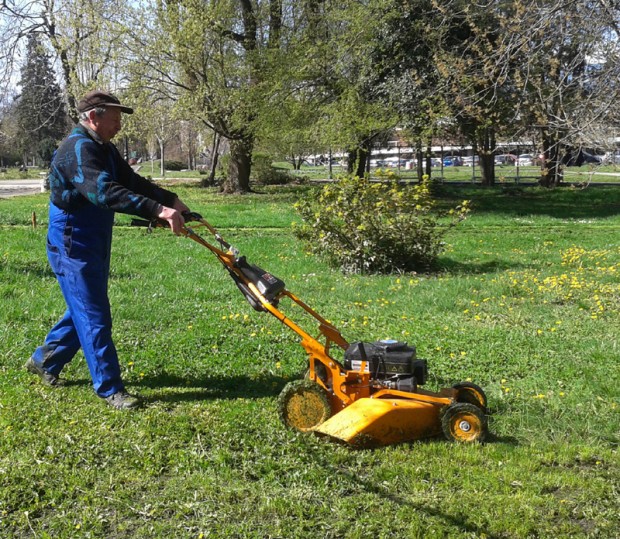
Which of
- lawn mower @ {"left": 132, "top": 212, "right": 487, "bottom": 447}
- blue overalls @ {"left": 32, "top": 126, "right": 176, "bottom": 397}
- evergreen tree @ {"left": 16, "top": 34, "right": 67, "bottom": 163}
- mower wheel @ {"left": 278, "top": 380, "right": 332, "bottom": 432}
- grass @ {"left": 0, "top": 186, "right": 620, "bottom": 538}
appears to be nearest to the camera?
grass @ {"left": 0, "top": 186, "right": 620, "bottom": 538}

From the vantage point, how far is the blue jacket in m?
4.45

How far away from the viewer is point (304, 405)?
454 cm

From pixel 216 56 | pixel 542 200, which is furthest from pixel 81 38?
pixel 542 200

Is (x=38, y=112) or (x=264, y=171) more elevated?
(x=38, y=112)

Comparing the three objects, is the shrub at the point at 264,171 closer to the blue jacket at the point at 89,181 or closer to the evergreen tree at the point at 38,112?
the evergreen tree at the point at 38,112

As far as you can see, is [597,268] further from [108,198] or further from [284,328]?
[108,198]

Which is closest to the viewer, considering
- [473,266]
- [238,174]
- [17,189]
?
[473,266]

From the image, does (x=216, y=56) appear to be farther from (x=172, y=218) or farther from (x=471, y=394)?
(x=471, y=394)

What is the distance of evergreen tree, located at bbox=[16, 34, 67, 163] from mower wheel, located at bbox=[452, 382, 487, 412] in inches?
1738

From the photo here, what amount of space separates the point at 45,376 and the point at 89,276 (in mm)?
1072

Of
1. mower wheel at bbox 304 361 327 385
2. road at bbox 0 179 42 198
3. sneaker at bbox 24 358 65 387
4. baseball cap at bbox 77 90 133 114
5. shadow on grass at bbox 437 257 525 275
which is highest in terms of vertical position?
baseball cap at bbox 77 90 133 114

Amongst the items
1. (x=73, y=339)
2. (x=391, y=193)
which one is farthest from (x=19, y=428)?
(x=391, y=193)

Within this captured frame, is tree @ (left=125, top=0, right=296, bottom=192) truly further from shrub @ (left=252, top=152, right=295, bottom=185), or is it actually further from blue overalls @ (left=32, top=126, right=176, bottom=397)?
blue overalls @ (left=32, top=126, right=176, bottom=397)

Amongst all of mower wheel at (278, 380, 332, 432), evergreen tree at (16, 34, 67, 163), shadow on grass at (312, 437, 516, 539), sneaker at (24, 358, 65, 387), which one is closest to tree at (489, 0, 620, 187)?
mower wheel at (278, 380, 332, 432)
